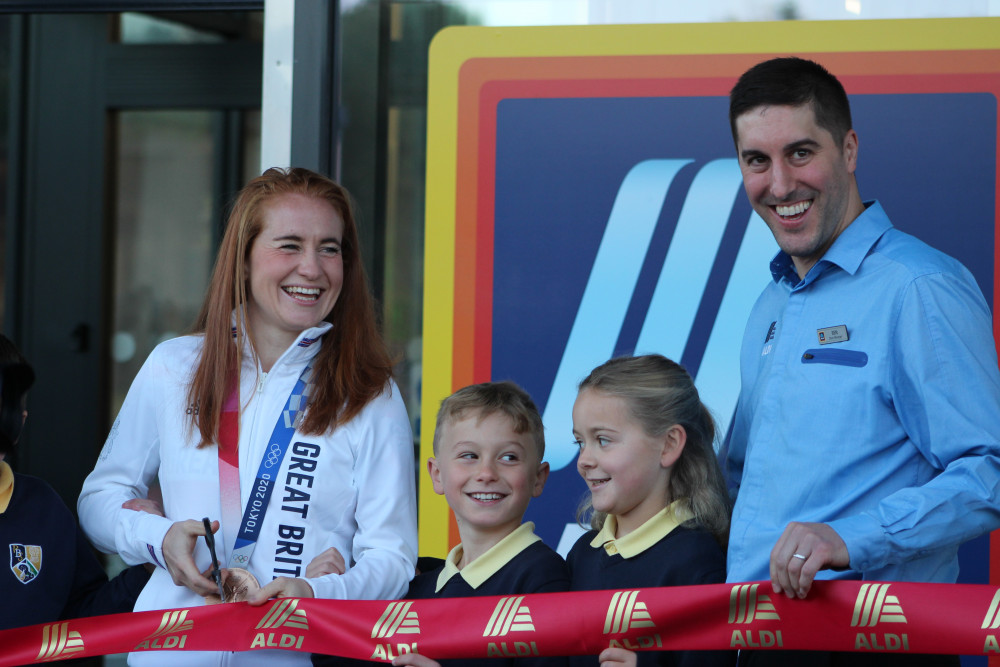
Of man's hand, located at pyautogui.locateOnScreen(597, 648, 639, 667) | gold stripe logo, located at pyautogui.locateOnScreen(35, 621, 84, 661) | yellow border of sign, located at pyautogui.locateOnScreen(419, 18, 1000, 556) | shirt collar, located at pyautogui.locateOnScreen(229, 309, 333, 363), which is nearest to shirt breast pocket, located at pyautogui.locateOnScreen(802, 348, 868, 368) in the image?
man's hand, located at pyautogui.locateOnScreen(597, 648, 639, 667)

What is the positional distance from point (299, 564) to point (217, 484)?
0.90 ft

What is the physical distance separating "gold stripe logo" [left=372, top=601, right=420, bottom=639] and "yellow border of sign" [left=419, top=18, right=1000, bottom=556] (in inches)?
66.7

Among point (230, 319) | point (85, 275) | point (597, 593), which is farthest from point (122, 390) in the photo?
point (597, 593)

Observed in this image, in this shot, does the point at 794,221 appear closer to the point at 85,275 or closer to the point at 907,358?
the point at 907,358

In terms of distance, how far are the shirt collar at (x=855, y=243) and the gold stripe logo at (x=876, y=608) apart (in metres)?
0.65

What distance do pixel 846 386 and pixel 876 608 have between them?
1.44 ft

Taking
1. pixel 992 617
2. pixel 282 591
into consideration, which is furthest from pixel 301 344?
pixel 992 617

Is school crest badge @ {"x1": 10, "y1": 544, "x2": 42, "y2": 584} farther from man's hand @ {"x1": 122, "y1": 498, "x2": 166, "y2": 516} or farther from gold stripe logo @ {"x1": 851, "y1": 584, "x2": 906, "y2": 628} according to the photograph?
gold stripe logo @ {"x1": 851, "y1": 584, "x2": 906, "y2": 628}

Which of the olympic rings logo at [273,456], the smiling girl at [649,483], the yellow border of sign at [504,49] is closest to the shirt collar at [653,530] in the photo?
the smiling girl at [649,483]

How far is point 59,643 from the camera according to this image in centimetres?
256

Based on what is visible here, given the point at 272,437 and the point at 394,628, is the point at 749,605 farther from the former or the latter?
→ the point at 272,437

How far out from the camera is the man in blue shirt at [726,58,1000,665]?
6.65ft

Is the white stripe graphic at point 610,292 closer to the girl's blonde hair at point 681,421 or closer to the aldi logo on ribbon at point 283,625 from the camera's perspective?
the girl's blonde hair at point 681,421

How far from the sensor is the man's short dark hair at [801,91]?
2363 millimetres
